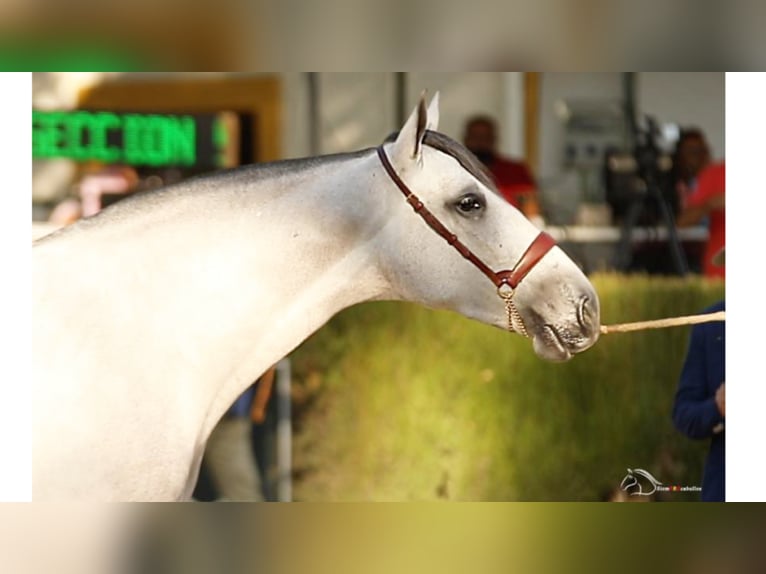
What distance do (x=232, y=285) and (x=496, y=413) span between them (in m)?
1.21

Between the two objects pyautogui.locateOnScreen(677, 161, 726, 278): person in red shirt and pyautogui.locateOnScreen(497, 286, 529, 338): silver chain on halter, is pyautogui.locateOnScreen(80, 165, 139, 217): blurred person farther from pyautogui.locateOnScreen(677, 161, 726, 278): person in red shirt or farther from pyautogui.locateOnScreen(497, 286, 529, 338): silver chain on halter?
pyautogui.locateOnScreen(677, 161, 726, 278): person in red shirt

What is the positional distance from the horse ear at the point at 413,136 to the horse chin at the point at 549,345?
0.58 m

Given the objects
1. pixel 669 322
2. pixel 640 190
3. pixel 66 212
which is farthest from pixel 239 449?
pixel 640 190

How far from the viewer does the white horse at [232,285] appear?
9.46 feet

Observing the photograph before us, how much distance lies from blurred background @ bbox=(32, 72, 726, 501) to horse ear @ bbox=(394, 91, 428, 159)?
50 cm

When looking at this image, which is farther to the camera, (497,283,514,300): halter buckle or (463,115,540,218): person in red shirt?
(463,115,540,218): person in red shirt

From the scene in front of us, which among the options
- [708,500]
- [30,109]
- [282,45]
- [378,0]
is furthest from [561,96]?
[30,109]

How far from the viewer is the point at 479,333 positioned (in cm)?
381

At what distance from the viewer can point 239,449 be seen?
146 inches

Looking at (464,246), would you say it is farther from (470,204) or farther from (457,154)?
(457,154)

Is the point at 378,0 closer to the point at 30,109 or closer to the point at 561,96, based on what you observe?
the point at 561,96

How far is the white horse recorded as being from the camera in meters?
2.88

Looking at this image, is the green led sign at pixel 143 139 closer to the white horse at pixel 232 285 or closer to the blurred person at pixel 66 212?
the blurred person at pixel 66 212

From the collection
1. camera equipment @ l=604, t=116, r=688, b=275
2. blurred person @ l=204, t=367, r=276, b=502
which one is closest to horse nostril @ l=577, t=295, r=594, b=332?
camera equipment @ l=604, t=116, r=688, b=275
